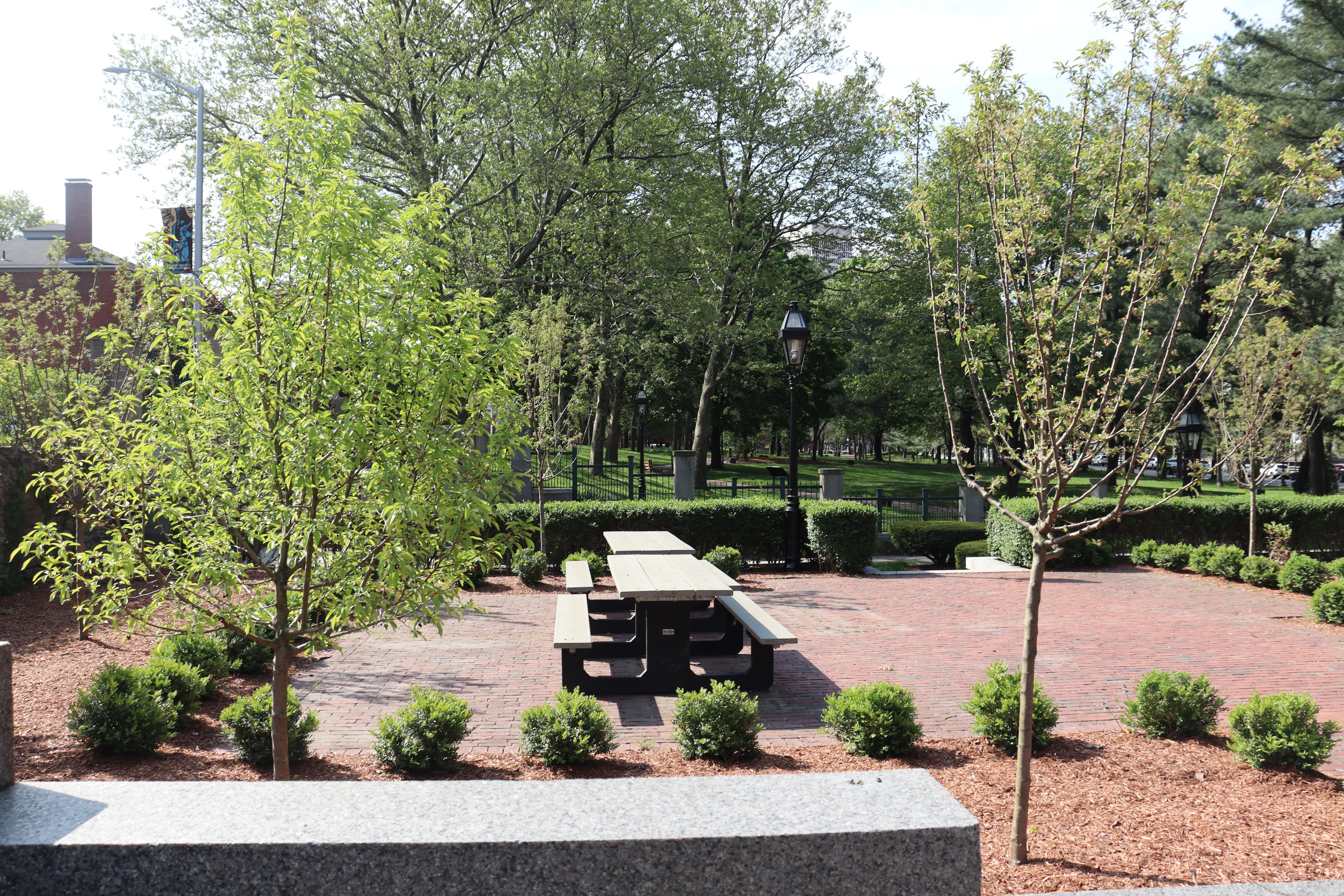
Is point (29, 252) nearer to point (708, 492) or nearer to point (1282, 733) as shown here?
point (708, 492)

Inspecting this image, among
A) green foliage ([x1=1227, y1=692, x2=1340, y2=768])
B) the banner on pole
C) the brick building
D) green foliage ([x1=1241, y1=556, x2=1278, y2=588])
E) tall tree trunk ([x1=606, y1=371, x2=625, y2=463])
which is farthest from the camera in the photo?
tall tree trunk ([x1=606, y1=371, x2=625, y2=463])

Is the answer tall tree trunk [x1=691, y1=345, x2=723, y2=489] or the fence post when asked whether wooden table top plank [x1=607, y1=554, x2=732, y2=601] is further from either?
tall tree trunk [x1=691, y1=345, x2=723, y2=489]

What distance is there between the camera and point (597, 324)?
75.6 ft

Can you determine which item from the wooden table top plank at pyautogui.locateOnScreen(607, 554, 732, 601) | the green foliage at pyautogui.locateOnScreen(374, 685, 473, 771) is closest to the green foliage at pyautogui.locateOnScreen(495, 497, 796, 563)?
the wooden table top plank at pyautogui.locateOnScreen(607, 554, 732, 601)

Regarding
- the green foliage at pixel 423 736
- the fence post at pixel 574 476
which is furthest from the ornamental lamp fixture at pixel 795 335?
the green foliage at pixel 423 736

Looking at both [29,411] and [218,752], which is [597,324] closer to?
[29,411]

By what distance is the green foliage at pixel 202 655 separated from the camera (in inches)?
265

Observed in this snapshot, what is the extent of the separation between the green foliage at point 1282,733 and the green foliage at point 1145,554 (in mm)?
11712

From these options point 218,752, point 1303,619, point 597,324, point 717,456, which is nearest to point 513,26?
point 597,324

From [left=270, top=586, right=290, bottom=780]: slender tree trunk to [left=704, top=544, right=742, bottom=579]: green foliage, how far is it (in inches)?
375

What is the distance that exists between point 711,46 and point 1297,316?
61.7 feet

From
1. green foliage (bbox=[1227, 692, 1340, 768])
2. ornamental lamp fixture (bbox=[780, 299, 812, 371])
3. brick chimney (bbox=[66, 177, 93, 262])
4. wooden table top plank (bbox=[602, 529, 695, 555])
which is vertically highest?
brick chimney (bbox=[66, 177, 93, 262])

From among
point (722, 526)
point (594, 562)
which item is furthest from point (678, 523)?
point (594, 562)

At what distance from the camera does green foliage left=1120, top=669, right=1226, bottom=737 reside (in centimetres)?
589
